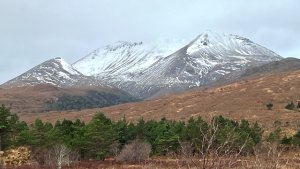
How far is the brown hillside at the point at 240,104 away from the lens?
108250 millimetres

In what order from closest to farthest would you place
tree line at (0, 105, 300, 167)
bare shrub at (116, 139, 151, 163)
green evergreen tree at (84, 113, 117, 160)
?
tree line at (0, 105, 300, 167) → bare shrub at (116, 139, 151, 163) → green evergreen tree at (84, 113, 117, 160)

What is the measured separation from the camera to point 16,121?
5962 cm

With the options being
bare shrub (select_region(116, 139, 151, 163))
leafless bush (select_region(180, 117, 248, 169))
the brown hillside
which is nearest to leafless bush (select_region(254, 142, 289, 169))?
leafless bush (select_region(180, 117, 248, 169))

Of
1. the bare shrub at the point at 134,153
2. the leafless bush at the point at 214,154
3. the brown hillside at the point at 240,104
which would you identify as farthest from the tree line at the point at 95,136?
the leafless bush at the point at 214,154

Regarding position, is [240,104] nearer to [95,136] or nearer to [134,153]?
[134,153]

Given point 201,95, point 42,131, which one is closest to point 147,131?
point 42,131

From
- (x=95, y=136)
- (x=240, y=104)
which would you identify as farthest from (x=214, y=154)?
(x=240, y=104)

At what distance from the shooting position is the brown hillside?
Answer: 108 metres

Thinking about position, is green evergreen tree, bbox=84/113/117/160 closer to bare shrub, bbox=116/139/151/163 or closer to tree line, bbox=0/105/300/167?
tree line, bbox=0/105/300/167

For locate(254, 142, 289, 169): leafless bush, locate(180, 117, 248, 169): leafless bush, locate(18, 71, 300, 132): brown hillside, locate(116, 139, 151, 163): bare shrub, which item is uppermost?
locate(18, 71, 300, 132): brown hillside

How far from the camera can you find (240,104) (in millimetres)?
133500

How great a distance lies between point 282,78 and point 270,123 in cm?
7685

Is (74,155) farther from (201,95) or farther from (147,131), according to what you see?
(201,95)

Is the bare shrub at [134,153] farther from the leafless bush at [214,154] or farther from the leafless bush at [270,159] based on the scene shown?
the leafless bush at [214,154]
